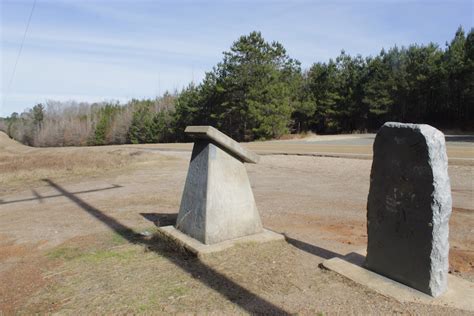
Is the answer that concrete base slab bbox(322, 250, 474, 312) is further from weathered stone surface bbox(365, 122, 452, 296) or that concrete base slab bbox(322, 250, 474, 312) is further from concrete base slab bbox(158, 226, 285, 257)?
concrete base slab bbox(158, 226, 285, 257)

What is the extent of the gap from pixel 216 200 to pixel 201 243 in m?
0.53

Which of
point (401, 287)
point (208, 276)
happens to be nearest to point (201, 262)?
point (208, 276)

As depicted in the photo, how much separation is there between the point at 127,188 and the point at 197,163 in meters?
5.13

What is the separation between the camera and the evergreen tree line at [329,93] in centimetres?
3138

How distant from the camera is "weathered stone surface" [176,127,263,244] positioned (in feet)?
14.2

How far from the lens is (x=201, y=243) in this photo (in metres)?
4.33

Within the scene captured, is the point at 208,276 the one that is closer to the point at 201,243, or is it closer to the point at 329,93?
the point at 201,243

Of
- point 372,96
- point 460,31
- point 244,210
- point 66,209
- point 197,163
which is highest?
point 460,31

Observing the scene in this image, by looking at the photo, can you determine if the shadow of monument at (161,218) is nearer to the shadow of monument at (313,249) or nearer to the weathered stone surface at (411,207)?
the shadow of monument at (313,249)

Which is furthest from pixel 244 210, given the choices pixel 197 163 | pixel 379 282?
pixel 379 282

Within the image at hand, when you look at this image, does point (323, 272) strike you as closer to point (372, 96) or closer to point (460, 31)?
point (372, 96)

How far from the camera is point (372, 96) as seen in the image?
3756cm

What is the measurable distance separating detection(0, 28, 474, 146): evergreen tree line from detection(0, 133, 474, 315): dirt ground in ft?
76.2

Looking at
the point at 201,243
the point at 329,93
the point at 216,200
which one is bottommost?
the point at 201,243
